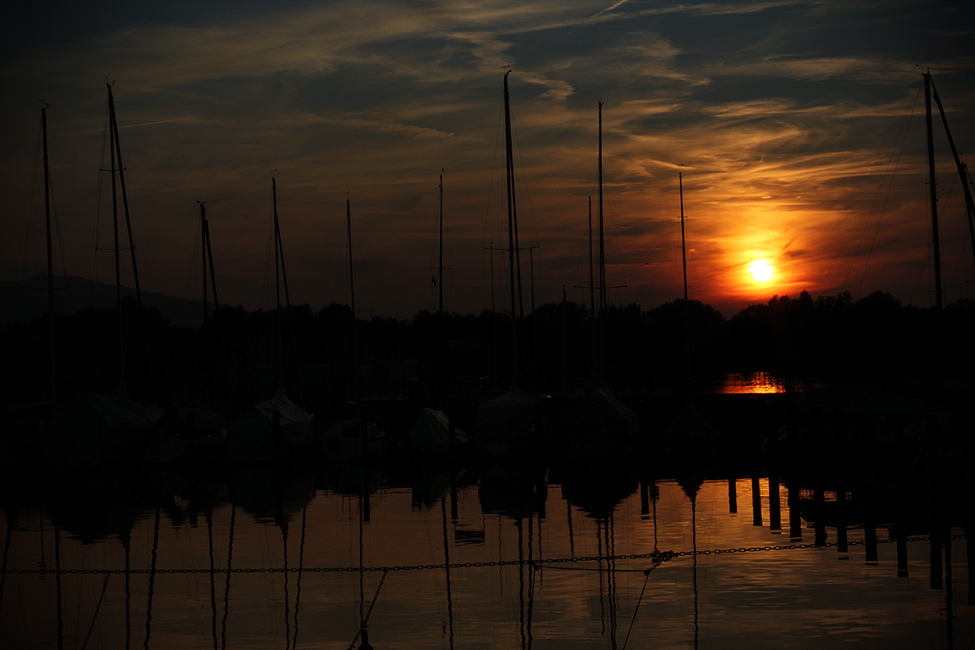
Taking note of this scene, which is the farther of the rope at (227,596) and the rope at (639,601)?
the rope at (227,596)

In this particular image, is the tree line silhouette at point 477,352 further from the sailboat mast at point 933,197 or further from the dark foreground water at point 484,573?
the dark foreground water at point 484,573

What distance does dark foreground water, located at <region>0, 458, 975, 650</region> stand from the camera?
16328 millimetres

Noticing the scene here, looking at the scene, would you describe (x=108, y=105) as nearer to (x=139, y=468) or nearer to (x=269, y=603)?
(x=139, y=468)

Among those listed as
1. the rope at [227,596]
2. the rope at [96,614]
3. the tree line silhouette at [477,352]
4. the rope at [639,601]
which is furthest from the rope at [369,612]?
the tree line silhouette at [477,352]

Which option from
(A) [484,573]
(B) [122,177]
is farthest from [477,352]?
(A) [484,573]

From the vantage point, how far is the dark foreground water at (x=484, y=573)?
16.3 metres

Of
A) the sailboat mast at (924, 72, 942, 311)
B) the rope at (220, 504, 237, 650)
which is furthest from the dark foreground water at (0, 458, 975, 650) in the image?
the sailboat mast at (924, 72, 942, 311)

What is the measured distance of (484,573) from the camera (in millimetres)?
20969

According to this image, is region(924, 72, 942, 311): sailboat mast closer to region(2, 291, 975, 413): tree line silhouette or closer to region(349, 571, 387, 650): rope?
region(2, 291, 975, 413): tree line silhouette

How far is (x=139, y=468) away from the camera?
41.8 meters

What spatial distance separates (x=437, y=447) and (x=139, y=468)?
12209 mm

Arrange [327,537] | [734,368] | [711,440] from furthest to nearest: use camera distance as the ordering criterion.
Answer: [734,368] → [711,440] → [327,537]

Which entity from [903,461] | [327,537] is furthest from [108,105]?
[903,461]

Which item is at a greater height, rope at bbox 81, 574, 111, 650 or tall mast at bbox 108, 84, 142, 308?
tall mast at bbox 108, 84, 142, 308
